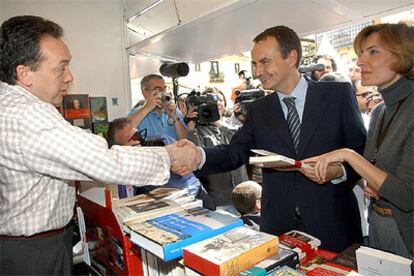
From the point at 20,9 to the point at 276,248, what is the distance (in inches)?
109

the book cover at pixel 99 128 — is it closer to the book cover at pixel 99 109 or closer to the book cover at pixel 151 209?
the book cover at pixel 99 109

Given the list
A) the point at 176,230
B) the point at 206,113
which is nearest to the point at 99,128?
the point at 206,113

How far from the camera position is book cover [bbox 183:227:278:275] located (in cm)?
71

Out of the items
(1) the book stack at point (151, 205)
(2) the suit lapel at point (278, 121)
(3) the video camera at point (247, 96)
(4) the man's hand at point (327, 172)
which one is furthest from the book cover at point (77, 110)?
(4) the man's hand at point (327, 172)

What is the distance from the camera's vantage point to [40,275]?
46.3 inches

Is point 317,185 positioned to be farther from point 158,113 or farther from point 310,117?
point 158,113

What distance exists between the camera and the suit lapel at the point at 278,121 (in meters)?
1.39

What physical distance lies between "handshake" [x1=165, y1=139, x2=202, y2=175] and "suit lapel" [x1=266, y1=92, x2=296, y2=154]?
373mm

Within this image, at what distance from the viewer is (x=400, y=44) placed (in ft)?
3.91

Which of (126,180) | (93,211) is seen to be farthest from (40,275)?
(126,180)

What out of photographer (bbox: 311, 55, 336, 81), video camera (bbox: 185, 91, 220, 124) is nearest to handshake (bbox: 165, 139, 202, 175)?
video camera (bbox: 185, 91, 220, 124)

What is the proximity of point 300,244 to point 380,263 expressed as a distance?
0.69 feet

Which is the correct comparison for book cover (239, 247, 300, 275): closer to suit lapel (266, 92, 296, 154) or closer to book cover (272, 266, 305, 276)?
book cover (272, 266, 305, 276)

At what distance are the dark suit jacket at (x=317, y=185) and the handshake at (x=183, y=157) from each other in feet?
1.16
